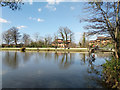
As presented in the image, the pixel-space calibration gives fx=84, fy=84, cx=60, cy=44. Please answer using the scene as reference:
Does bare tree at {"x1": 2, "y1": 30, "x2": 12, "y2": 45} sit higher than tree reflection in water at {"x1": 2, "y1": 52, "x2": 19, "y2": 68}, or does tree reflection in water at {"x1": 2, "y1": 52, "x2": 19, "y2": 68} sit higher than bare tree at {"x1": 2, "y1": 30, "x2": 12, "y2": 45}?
bare tree at {"x1": 2, "y1": 30, "x2": 12, "y2": 45}

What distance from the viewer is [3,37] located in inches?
2244

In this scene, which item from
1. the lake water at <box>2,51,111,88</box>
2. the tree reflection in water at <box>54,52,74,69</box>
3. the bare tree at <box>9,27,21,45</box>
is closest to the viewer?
the lake water at <box>2,51,111,88</box>

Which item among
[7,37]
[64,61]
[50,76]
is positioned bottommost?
[64,61]

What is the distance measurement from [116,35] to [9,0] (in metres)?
6.56

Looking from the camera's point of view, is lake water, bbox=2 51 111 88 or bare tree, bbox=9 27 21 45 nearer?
lake water, bbox=2 51 111 88

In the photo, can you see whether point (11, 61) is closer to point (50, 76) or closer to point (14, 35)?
point (50, 76)

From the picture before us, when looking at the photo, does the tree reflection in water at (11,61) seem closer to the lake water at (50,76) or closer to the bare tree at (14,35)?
the lake water at (50,76)

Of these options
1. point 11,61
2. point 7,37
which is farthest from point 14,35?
point 11,61

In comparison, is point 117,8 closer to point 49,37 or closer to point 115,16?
point 115,16

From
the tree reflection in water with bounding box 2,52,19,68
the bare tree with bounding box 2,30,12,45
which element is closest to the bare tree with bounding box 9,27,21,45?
the bare tree with bounding box 2,30,12,45

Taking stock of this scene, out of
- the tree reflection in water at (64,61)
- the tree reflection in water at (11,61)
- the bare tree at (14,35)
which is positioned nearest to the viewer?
the tree reflection in water at (11,61)

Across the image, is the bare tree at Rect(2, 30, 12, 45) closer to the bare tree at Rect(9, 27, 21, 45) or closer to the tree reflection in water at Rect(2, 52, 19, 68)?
Result: the bare tree at Rect(9, 27, 21, 45)

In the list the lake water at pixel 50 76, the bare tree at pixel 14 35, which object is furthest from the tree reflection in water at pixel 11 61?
the bare tree at pixel 14 35

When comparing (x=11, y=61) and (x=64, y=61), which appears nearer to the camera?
(x=11, y=61)
